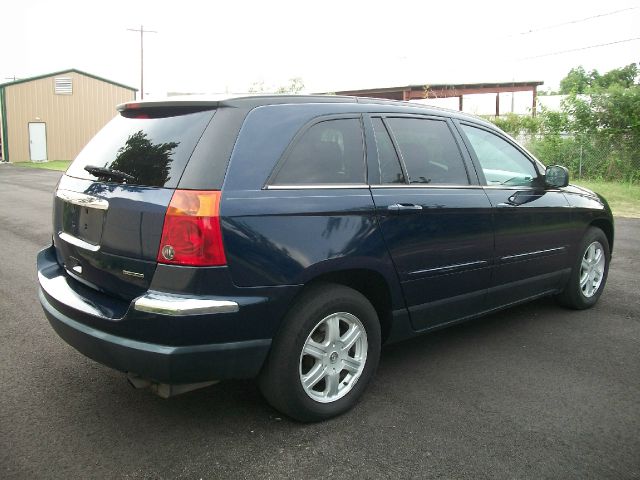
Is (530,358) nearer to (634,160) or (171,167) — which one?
(171,167)

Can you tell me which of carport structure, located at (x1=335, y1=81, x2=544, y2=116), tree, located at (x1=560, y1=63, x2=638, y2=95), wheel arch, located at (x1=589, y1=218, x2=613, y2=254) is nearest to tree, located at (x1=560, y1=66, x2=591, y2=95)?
tree, located at (x1=560, y1=63, x2=638, y2=95)

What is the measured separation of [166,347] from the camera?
2812 mm

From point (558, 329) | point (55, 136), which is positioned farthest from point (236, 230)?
point (55, 136)

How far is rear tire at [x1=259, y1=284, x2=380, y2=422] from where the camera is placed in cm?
311

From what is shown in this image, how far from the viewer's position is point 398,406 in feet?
11.6

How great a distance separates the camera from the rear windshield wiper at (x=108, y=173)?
3162mm

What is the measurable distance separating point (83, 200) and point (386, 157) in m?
1.74

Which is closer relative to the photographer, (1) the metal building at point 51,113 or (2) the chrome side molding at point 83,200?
(2) the chrome side molding at point 83,200

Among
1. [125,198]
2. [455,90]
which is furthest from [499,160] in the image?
[455,90]

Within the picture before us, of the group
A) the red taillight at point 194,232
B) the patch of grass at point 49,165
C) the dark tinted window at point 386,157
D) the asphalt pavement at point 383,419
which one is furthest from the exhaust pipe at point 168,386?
the patch of grass at point 49,165

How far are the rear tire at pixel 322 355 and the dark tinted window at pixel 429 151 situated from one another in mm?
956

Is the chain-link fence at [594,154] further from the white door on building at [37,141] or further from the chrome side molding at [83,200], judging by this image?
the white door on building at [37,141]

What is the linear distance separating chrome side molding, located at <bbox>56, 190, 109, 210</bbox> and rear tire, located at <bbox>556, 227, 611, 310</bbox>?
12.7 ft

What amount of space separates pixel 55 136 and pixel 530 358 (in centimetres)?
3783
